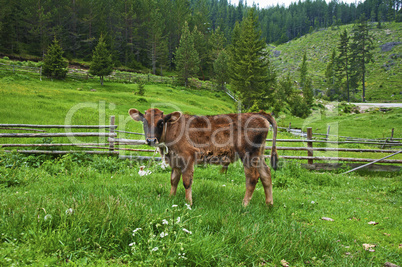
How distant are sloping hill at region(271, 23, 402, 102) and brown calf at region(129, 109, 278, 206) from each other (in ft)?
231

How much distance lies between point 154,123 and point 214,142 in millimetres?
1234

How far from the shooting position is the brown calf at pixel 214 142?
4.58 m

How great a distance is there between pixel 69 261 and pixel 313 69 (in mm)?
107858

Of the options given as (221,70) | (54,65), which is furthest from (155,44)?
(54,65)

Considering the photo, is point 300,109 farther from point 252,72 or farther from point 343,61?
point 343,61

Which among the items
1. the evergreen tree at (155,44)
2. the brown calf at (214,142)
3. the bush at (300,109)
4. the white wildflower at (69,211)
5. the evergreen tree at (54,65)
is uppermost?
the evergreen tree at (155,44)

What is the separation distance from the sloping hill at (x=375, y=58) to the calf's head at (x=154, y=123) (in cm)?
7152

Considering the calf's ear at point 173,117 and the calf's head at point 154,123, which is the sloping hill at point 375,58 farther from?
the calf's head at point 154,123

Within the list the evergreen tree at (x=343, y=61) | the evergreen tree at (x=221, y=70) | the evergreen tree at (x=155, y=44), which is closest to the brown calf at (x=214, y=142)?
the evergreen tree at (x=221, y=70)

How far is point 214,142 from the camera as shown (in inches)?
184

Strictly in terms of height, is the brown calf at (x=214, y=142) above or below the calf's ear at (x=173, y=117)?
below

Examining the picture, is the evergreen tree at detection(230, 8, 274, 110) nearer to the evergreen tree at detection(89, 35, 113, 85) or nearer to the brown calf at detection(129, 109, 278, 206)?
the evergreen tree at detection(89, 35, 113, 85)

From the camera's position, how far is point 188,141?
4.66 metres

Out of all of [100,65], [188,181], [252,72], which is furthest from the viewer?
[100,65]
